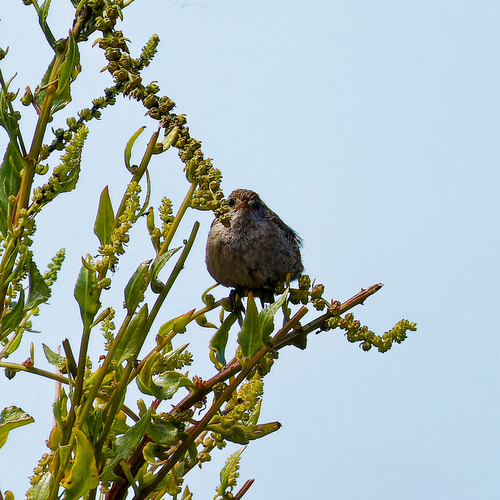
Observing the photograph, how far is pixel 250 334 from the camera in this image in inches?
41.6

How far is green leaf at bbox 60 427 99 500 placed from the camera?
0.92 m

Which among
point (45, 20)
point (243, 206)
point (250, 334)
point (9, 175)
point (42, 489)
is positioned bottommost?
point (42, 489)

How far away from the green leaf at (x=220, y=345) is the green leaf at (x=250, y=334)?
0.16m

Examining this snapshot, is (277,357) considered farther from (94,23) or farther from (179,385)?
(94,23)

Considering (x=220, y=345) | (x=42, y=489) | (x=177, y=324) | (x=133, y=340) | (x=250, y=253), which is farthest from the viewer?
(x=250, y=253)

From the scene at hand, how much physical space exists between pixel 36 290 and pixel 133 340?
165 mm

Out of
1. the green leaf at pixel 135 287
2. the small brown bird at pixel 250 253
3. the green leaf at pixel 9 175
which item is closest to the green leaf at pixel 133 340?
the green leaf at pixel 135 287

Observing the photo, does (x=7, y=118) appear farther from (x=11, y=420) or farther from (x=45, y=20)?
(x=11, y=420)

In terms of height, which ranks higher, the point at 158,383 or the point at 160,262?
the point at 160,262

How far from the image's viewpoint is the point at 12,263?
0.98m

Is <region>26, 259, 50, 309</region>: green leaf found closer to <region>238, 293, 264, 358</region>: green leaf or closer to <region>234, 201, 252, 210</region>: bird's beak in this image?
<region>238, 293, 264, 358</region>: green leaf

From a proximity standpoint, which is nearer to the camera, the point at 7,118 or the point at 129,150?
the point at 7,118

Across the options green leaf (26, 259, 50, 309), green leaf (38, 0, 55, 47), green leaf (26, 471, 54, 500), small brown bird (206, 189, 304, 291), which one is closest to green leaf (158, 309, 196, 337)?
green leaf (26, 259, 50, 309)

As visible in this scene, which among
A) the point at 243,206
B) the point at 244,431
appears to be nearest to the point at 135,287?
the point at 244,431
